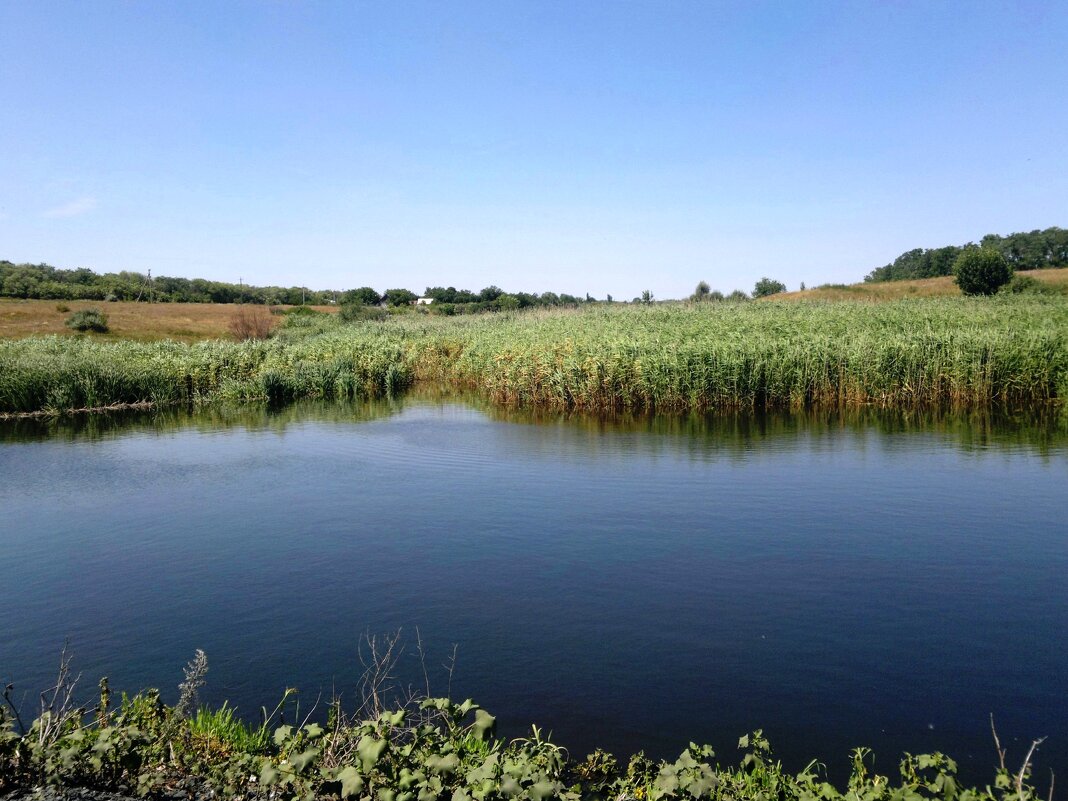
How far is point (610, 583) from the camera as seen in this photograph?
8.55m

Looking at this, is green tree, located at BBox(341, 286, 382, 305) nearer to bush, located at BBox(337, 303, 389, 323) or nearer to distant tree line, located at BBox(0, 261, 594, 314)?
distant tree line, located at BBox(0, 261, 594, 314)

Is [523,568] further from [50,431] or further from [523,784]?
[50,431]

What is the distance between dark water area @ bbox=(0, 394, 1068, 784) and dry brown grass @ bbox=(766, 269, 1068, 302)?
43251mm

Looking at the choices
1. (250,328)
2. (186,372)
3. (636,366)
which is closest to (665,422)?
(636,366)

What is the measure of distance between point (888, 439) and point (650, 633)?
35.5ft

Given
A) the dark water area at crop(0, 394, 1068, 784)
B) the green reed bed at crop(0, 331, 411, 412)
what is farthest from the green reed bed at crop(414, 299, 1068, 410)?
the green reed bed at crop(0, 331, 411, 412)

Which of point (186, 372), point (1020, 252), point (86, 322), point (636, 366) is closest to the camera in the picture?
point (636, 366)

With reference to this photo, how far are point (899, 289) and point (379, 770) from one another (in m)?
64.3

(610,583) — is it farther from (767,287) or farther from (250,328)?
(767,287)

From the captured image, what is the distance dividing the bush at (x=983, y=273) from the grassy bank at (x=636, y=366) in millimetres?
33335

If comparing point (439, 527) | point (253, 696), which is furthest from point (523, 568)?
point (253, 696)

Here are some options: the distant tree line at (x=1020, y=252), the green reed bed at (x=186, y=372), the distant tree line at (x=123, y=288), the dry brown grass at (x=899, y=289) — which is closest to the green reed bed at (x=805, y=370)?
the green reed bed at (x=186, y=372)

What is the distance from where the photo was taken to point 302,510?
1202 cm

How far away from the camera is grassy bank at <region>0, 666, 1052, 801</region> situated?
13.1 ft
